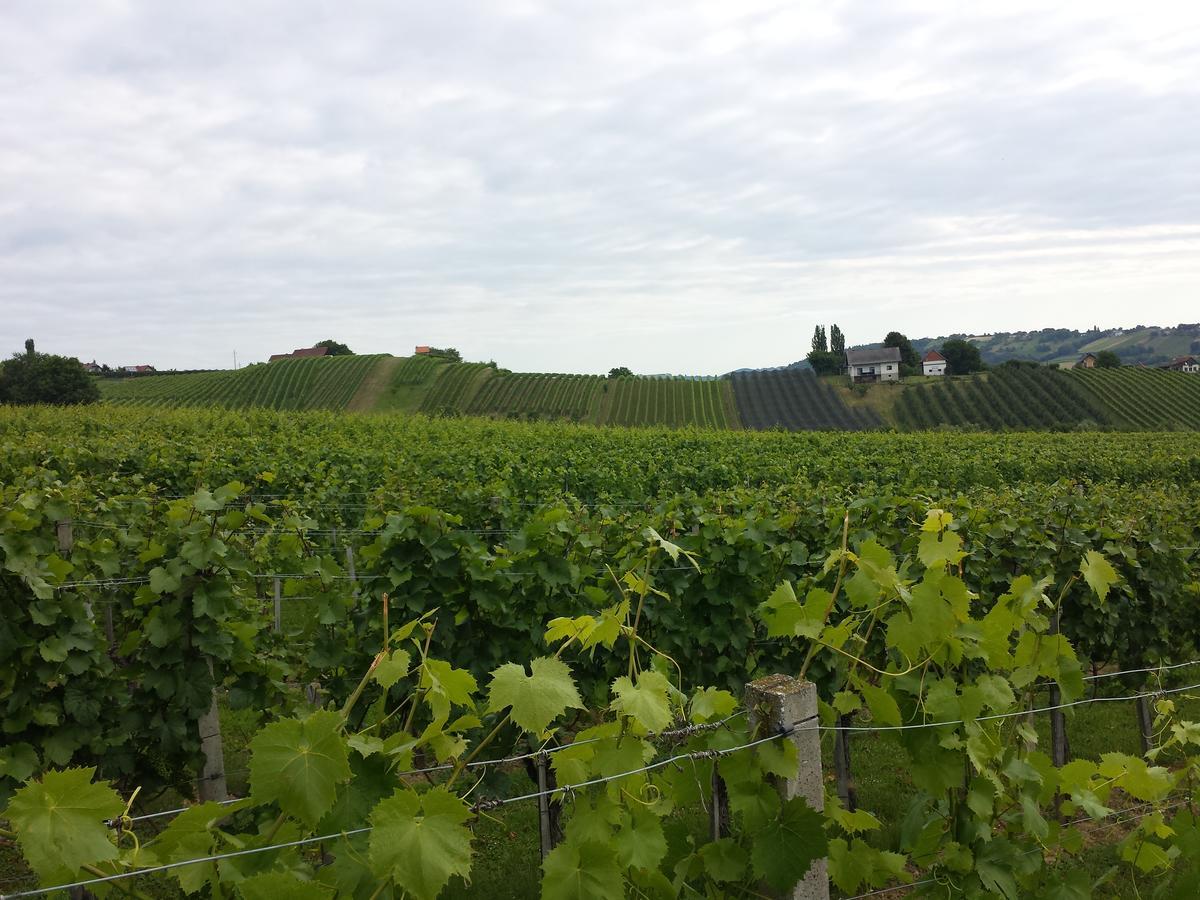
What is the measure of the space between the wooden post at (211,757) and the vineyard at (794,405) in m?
49.6

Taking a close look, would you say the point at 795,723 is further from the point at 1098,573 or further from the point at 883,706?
the point at 1098,573

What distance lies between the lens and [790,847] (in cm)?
196

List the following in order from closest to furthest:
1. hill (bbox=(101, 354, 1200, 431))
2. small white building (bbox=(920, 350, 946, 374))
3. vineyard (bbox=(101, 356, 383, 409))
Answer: hill (bbox=(101, 354, 1200, 431)), vineyard (bbox=(101, 356, 383, 409)), small white building (bbox=(920, 350, 946, 374))

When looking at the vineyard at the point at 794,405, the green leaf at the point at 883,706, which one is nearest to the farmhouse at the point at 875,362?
the vineyard at the point at 794,405

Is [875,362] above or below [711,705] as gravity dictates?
above

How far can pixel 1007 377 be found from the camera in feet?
208

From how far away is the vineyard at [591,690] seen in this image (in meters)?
1.78

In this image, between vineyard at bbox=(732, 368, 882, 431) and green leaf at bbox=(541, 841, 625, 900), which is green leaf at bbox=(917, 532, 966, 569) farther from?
vineyard at bbox=(732, 368, 882, 431)

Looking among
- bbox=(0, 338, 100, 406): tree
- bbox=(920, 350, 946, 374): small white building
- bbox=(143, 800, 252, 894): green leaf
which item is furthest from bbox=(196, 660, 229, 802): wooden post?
bbox=(920, 350, 946, 374): small white building

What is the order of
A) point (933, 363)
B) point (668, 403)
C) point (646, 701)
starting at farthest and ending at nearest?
point (933, 363) → point (668, 403) → point (646, 701)

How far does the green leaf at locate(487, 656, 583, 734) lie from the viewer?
5.60 ft

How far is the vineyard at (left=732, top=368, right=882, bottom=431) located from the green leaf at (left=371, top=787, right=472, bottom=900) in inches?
2031

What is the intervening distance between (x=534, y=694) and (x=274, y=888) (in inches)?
24.4

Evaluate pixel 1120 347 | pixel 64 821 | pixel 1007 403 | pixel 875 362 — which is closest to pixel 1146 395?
pixel 1007 403
